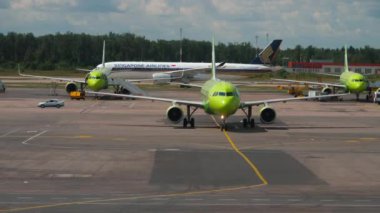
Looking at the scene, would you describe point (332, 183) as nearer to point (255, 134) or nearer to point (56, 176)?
point (56, 176)

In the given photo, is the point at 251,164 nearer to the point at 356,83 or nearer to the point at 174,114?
the point at 174,114

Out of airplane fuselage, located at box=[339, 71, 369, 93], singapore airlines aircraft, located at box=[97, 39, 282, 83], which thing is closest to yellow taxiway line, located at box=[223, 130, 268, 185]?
airplane fuselage, located at box=[339, 71, 369, 93]

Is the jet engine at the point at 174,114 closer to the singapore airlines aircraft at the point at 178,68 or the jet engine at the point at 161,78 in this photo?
the singapore airlines aircraft at the point at 178,68

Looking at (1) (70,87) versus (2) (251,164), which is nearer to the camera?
(2) (251,164)

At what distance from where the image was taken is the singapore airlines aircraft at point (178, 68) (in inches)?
4550

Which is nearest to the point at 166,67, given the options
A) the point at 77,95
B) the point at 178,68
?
the point at 178,68

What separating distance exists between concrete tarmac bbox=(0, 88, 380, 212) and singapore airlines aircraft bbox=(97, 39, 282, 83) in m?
60.3

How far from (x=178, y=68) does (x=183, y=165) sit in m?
93.9

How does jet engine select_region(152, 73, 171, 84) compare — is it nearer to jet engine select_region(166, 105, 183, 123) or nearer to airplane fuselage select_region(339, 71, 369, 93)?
airplane fuselage select_region(339, 71, 369, 93)

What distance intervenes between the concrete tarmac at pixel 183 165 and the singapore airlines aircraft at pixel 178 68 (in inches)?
2375

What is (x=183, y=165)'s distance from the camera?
2975 cm

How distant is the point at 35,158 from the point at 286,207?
15.1m

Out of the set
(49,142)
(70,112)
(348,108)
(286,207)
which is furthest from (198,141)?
(348,108)

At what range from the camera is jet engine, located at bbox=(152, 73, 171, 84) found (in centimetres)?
11462
